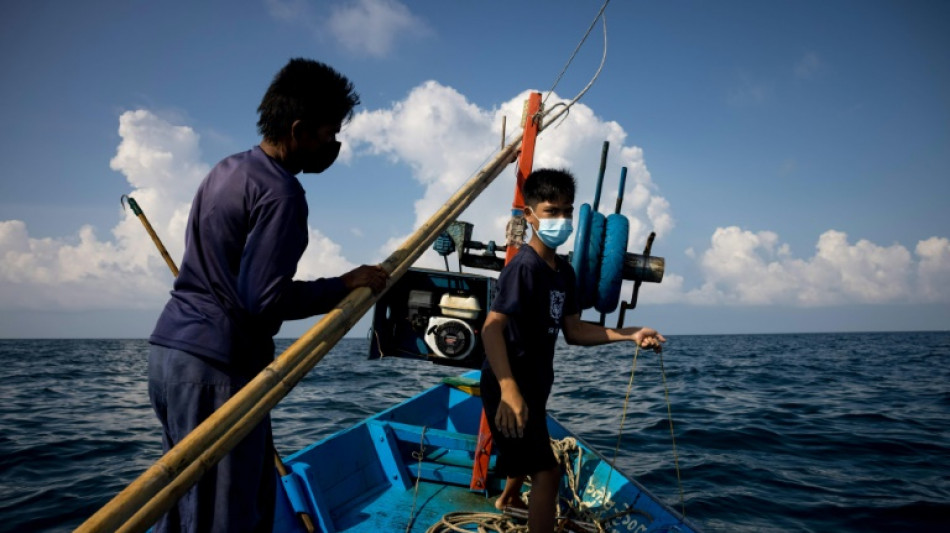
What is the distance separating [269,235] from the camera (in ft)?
5.41

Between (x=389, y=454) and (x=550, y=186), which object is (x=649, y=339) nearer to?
(x=550, y=186)

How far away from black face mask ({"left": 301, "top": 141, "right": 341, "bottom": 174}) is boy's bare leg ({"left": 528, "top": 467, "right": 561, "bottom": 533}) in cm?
200

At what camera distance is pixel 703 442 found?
9.16 m

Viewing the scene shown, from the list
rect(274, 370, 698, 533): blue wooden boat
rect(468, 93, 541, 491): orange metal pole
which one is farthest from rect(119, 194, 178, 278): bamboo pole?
rect(468, 93, 541, 491): orange metal pole

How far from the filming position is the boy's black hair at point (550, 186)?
9.61 ft

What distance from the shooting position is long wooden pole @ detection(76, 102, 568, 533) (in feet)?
3.82

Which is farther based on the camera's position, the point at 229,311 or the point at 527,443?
the point at 527,443

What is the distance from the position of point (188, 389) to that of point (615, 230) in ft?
A: 11.3

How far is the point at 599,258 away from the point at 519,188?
921 mm

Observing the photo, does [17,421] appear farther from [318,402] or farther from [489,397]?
[489,397]

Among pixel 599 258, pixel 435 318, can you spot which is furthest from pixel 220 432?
pixel 435 318

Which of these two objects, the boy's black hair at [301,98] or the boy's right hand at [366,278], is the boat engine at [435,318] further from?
the boy's black hair at [301,98]

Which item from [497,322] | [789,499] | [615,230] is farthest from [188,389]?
[789,499]

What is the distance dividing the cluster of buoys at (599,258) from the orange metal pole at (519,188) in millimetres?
563
